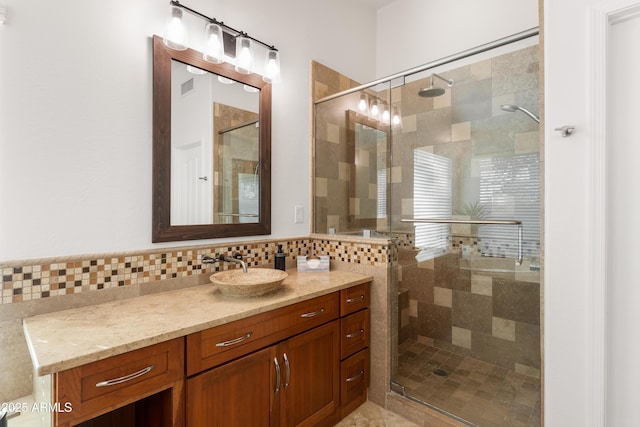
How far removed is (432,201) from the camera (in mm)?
2266

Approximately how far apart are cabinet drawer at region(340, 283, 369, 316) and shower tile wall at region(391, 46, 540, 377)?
11.4 inches

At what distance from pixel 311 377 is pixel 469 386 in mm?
1061

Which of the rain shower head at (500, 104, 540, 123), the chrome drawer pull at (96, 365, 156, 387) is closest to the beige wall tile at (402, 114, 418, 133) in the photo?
the rain shower head at (500, 104, 540, 123)

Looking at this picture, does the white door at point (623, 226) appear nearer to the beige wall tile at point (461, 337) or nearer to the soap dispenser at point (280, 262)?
the beige wall tile at point (461, 337)

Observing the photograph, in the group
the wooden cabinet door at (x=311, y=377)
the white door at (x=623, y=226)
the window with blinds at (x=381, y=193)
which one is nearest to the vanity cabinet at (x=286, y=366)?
the wooden cabinet door at (x=311, y=377)

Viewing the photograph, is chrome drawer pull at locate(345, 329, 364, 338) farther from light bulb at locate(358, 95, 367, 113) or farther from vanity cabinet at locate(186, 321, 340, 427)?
light bulb at locate(358, 95, 367, 113)

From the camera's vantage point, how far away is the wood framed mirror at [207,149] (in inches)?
63.0

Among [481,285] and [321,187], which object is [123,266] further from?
[481,285]

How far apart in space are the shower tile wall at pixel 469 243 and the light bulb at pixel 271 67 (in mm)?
848

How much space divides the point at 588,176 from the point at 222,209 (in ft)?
5.84

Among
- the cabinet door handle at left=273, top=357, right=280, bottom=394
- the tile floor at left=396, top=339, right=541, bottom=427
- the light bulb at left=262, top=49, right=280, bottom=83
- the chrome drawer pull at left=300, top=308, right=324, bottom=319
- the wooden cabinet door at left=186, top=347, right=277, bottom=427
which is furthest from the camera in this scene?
the light bulb at left=262, top=49, right=280, bottom=83

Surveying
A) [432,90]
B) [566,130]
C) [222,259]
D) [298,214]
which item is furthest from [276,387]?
[432,90]

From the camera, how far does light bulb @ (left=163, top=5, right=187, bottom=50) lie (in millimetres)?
1577

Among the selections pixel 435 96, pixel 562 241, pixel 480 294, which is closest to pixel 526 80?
pixel 435 96
